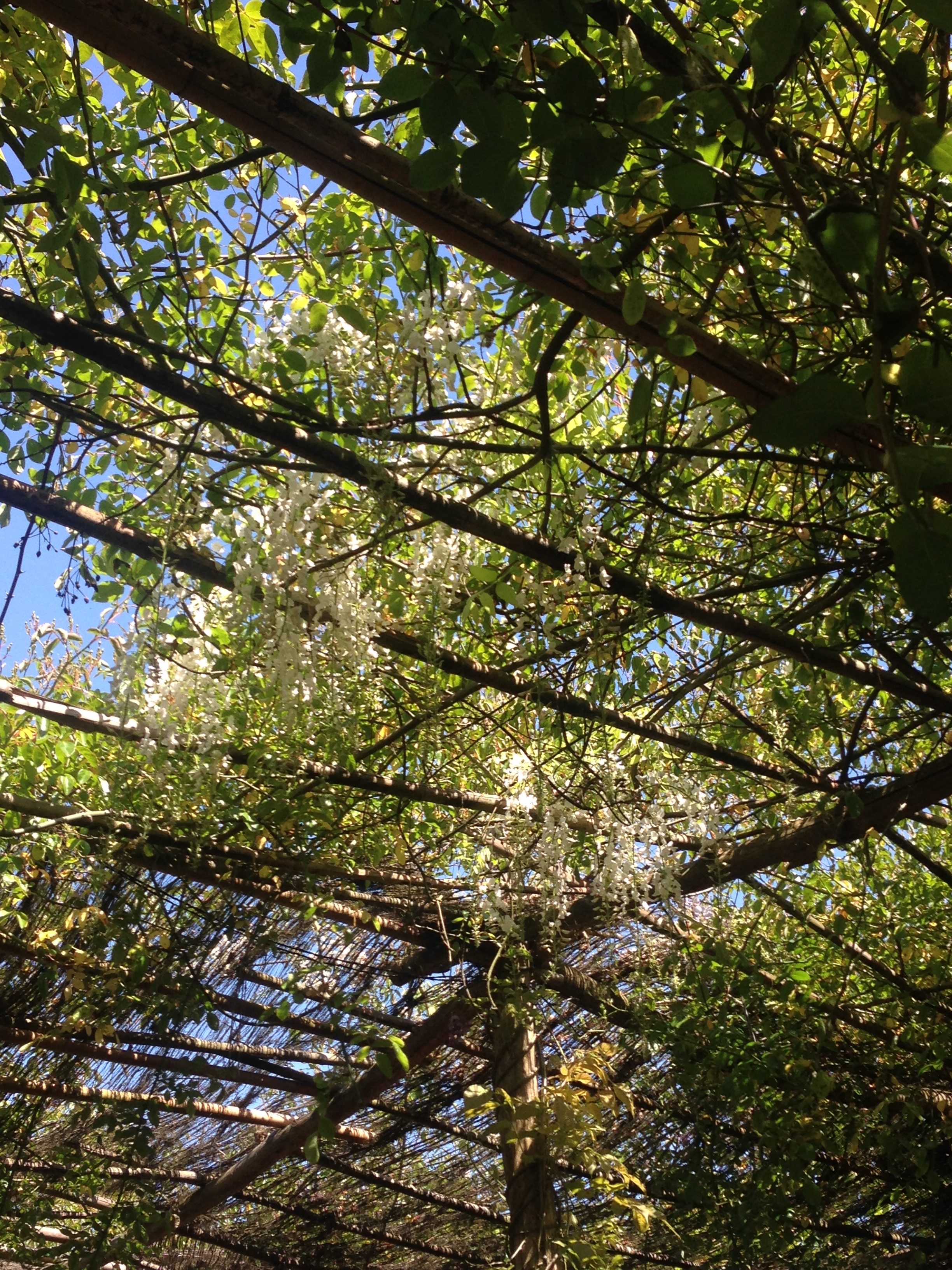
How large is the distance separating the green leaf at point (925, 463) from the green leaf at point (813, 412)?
A: 46 millimetres

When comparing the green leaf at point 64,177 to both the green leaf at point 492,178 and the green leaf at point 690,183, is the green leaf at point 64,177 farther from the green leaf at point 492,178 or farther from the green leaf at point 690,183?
the green leaf at point 690,183

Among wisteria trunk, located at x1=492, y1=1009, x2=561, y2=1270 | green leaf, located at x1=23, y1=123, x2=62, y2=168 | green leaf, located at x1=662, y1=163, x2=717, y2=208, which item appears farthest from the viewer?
wisteria trunk, located at x1=492, y1=1009, x2=561, y2=1270

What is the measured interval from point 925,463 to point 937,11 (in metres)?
0.26

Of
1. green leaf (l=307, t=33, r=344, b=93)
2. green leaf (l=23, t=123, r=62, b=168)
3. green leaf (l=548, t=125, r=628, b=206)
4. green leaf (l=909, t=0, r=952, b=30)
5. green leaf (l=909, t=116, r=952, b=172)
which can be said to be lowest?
green leaf (l=909, t=0, r=952, b=30)

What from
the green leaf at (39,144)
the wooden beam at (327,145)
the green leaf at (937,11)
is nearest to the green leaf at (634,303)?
the wooden beam at (327,145)

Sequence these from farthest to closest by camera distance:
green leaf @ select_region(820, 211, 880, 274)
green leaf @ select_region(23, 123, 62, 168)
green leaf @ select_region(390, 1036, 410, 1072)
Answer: green leaf @ select_region(390, 1036, 410, 1072) → green leaf @ select_region(23, 123, 62, 168) → green leaf @ select_region(820, 211, 880, 274)

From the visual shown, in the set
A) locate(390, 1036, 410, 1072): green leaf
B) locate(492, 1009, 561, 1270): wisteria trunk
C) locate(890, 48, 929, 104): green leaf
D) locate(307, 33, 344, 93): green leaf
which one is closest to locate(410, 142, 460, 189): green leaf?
locate(307, 33, 344, 93): green leaf

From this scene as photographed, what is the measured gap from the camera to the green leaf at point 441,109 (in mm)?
918

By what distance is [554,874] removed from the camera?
2.82 m

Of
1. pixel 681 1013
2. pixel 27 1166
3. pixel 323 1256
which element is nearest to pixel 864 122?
pixel 681 1013

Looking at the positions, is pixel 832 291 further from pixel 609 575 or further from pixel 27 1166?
pixel 27 1166

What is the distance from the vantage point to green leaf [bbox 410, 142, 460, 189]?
968 millimetres

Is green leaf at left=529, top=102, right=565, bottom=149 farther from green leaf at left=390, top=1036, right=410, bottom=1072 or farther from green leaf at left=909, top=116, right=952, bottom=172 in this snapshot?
green leaf at left=390, top=1036, right=410, bottom=1072

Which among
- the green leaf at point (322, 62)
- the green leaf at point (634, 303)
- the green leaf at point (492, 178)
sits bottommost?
the green leaf at point (492, 178)
